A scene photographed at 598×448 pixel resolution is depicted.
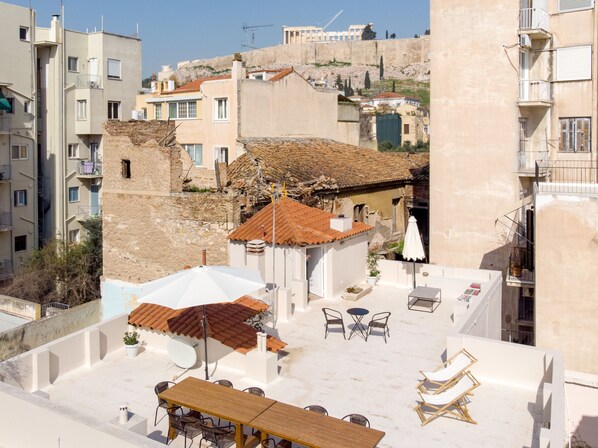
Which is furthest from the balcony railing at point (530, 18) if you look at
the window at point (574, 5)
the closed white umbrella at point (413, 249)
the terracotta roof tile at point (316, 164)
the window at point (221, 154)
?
the window at point (221, 154)

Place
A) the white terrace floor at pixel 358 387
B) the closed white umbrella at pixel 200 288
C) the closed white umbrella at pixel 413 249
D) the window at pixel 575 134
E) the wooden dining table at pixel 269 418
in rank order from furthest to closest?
the window at pixel 575 134, the closed white umbrella at pixel 413 249, the closed white umbrella at pixel 200 288, the white terrace floor at pixel 358 387, the wooden dining table at pixel 269 418

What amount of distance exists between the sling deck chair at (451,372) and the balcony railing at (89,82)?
36824mm

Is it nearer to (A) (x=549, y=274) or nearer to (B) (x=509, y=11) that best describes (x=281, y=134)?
(B) (x=509, y=11)

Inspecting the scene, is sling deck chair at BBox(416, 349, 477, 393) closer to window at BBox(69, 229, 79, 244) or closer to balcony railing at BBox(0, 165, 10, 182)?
balcony railing at BBox(0, 165, 10, 182)

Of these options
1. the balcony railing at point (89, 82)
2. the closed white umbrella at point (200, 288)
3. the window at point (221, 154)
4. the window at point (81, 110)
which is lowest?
the closed white umbrella at point (200, 288)

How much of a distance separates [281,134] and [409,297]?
17592 millimetres

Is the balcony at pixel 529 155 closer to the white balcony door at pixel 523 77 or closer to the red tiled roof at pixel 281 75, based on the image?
the white balcony door at pixel 523 77

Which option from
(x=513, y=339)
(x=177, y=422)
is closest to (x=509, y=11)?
(x=513, y=339)

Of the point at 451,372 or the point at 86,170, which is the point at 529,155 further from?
the point at 86,170

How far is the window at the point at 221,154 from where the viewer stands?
30.0m

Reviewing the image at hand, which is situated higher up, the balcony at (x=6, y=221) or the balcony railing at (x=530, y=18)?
the balcony railing at (x=530, y=18)

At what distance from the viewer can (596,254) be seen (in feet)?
51.8

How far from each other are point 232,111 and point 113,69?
58.0 feet

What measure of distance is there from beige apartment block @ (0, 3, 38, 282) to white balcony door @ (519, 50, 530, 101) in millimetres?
27905
